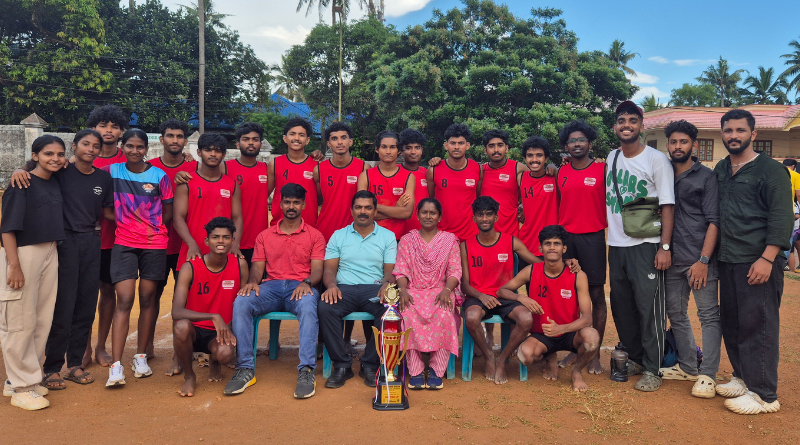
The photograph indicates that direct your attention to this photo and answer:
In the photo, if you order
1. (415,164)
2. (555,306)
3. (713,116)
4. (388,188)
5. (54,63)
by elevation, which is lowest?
(555,306)

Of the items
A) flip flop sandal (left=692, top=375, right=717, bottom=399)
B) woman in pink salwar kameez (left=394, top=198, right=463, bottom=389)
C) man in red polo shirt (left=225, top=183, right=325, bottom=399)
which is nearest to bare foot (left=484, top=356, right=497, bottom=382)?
woman in pink salwar kameez (left=394, top=198, right=463, bottom=389)

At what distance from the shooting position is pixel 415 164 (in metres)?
6.06

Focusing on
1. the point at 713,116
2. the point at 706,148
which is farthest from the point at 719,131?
the point at 706,148

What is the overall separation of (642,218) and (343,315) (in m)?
2.78

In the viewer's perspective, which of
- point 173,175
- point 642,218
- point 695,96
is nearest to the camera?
point 642,218

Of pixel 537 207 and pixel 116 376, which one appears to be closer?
pixel 116 376

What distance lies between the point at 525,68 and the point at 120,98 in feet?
56.4

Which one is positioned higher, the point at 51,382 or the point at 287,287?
the point at 287,287

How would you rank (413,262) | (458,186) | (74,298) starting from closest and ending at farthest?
(74,298), (413,262), (458,186)

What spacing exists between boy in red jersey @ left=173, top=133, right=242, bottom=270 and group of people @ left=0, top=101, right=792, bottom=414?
0.02 meters

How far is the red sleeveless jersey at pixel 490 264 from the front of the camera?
5.30 m

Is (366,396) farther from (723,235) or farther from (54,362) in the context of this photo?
(723,235)

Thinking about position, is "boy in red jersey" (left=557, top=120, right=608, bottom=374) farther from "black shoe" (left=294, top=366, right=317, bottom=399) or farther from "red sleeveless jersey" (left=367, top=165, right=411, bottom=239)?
"black shoe" (left=294, top=366, right=317, bottom=399)

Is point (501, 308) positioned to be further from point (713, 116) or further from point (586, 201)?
point (713, 116)
